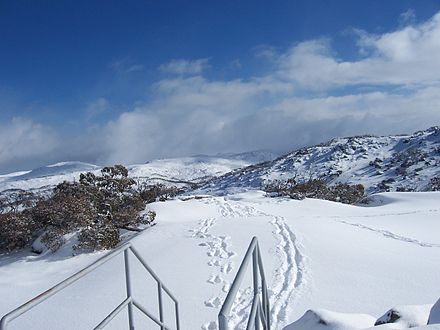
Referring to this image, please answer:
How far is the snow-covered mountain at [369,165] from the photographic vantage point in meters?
68.7

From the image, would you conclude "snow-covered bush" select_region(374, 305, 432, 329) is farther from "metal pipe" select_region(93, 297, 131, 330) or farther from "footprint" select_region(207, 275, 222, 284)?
"footprint" select_region(207, 275, 222, 284)

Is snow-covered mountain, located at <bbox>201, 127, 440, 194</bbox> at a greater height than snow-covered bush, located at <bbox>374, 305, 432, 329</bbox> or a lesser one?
greater

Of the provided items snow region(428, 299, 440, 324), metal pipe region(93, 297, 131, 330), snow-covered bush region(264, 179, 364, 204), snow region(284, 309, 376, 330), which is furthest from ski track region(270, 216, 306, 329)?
snow-covered bush region(264, 179, 364, 204)

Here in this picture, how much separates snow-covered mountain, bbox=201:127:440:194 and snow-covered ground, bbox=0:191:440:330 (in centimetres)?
5200

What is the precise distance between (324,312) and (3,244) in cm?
1341

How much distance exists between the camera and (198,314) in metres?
7.27

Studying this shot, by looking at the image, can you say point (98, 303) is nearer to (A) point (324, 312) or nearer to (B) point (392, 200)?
(A) point (324, 312)

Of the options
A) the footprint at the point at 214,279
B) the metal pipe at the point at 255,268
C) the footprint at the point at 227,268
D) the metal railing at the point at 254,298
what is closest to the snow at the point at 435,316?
the metal railing at the point at 254,298

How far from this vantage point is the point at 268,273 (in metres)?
9.18

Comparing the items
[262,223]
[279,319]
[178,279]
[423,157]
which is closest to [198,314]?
[279,319]

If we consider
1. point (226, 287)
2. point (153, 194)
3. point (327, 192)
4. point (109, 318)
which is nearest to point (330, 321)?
point (109, 318)

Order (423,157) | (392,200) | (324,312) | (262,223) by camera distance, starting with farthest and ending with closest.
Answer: (423,157) → (392,200) → (262,223) → (324,312)

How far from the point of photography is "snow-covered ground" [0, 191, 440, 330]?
717cm

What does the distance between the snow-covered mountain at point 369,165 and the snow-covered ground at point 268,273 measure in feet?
171
